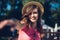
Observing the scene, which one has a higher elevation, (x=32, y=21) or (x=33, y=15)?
(x=33, y=15)

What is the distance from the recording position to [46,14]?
13.5 ft

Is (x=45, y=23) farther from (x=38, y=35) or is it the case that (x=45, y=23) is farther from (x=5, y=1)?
(x=5, y=1)

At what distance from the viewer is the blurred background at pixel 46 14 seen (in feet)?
13.1

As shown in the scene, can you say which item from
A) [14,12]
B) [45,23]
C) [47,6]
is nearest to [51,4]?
[47,6]

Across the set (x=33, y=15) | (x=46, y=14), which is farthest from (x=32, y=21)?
(x=46, y=14)

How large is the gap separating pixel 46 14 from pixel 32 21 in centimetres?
26

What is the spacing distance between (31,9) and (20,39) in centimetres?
52

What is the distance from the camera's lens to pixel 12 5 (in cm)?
402

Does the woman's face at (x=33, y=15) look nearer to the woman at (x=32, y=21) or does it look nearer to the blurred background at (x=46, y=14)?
the woman at (x=32, y=21)

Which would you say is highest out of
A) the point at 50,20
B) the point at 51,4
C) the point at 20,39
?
the point at 51,4

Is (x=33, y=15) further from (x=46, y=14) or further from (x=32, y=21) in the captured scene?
(x=46, y=14)

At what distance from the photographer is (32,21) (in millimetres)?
4145

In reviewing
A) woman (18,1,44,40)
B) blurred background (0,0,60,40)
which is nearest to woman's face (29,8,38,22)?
woman (18,1,44,40)

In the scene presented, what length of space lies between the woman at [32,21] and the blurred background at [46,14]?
7 centimetres
